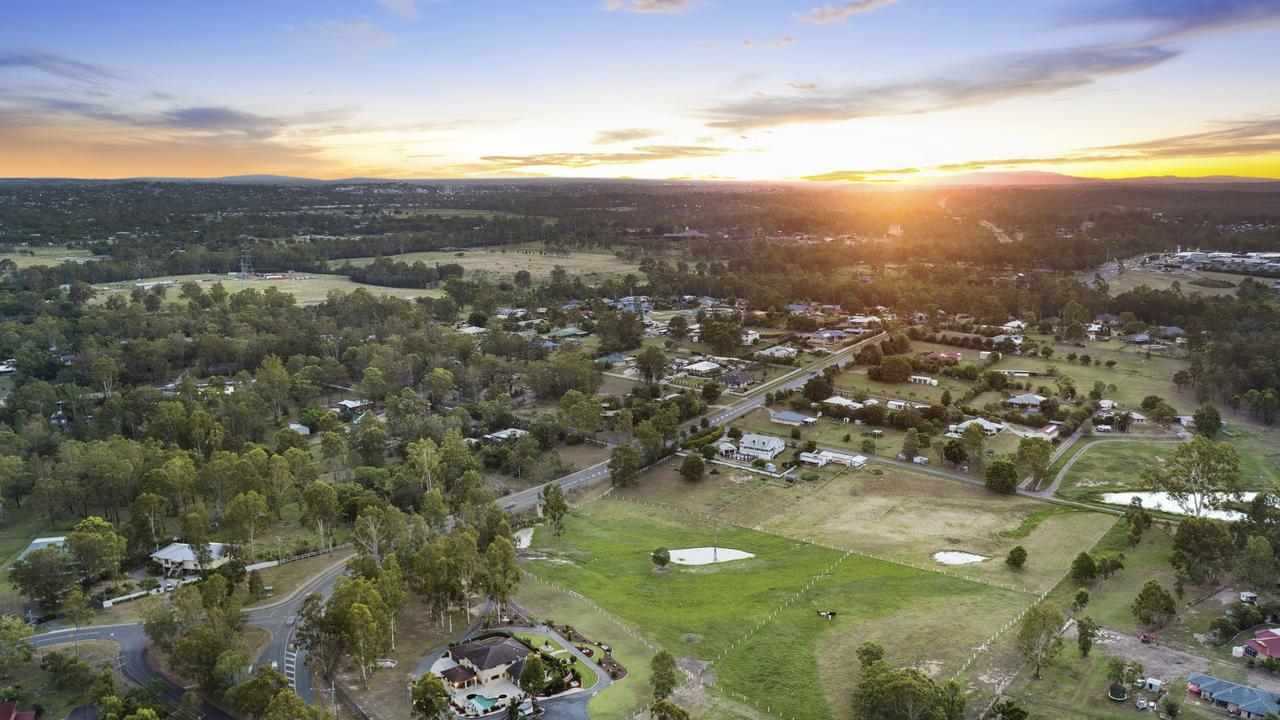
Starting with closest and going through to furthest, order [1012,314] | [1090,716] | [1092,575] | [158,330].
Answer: [1090,716] → [1092,575] → [158,330] → [1012,314]

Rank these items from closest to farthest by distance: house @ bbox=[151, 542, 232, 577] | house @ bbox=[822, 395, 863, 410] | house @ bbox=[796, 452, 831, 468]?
house @ bbox=[151, 542, 232, 577], house @ bbox=[796, 452, 831, 468], house @ bbox=[822, 395, 863, 410]

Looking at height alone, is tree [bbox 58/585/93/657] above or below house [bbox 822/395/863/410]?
below

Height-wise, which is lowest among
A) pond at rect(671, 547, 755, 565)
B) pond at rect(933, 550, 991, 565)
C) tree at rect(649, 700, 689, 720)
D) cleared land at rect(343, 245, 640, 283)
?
pond at rect(671, 547, 755, 565)

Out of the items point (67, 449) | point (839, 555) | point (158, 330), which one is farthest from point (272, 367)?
point (839, 555)

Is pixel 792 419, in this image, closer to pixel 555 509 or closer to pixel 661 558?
pixel 555 509

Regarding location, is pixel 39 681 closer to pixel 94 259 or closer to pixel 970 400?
pixel 970 400

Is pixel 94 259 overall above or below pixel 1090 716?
above

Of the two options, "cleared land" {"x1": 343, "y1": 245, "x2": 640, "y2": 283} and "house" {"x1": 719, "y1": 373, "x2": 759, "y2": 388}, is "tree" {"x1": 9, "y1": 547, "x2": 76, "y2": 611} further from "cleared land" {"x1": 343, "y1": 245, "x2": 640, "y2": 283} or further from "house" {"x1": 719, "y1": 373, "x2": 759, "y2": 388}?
"cleared land" {"x1": 343, "y1": 245, "x2": 640, "y2": 283}

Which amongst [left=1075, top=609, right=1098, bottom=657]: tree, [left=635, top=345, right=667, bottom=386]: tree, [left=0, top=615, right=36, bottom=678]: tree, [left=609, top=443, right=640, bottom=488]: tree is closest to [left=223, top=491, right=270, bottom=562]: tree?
[left=0, top=615, right=36, bottom=678]: tree
